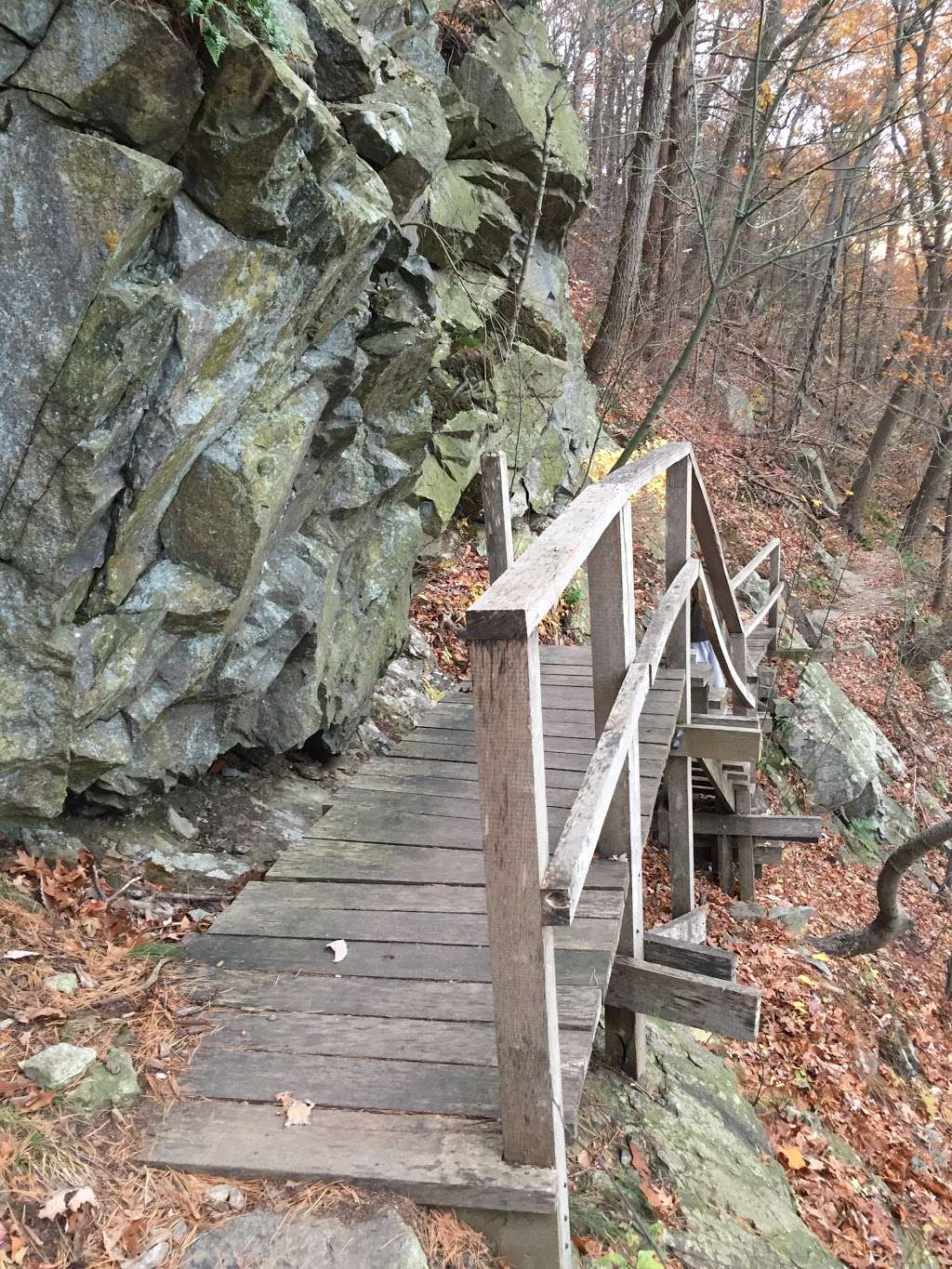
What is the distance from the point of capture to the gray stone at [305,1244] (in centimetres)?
204

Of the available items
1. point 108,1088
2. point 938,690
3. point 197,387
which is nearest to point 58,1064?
point 108,1088

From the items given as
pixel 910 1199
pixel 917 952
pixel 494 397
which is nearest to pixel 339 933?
pixel 910 1199

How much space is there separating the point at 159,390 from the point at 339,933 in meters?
2.28

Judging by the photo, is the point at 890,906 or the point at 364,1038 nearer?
the point at 364,1038

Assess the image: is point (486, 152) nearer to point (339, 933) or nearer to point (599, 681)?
point (599, 681)

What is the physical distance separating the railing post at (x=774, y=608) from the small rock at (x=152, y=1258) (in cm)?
1126

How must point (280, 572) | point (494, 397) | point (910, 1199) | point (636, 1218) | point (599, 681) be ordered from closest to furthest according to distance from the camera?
1. point (636, 1218)
2. point (599, 681)
3. point (280, 572)
4. point (910, 1199)
5. point (494, 397)

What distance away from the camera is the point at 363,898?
12.1ft

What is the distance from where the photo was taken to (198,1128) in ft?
7.93

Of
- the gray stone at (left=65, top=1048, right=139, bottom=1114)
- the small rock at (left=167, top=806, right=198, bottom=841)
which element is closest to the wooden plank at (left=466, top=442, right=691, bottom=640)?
the gray stone at (left=65, top=1048, right=139, bottom=1114)

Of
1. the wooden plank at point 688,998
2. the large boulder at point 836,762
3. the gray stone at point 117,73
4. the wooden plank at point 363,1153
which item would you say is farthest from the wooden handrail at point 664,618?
the large boulder at point 836,762

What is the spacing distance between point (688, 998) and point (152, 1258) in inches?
88.5

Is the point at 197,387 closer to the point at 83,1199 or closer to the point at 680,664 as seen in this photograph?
the point at 83,1199

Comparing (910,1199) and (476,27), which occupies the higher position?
(476,27)
